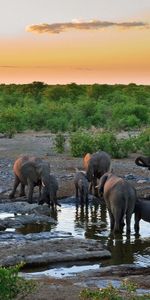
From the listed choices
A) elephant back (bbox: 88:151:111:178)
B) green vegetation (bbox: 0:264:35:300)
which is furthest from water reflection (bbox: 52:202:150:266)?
green vegetation (bbox: 0:264:35:300)

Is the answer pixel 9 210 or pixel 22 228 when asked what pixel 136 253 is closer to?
pixel 22 228

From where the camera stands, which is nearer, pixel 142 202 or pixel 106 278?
pixel 106 278

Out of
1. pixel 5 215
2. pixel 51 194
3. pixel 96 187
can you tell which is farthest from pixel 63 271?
pixel 51 194

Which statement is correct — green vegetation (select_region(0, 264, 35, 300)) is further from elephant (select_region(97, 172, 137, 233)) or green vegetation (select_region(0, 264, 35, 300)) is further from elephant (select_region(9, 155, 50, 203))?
elephant (select_region(9, 155, 50, 203))

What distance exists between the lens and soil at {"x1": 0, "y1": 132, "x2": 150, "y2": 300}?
9617 millimetres

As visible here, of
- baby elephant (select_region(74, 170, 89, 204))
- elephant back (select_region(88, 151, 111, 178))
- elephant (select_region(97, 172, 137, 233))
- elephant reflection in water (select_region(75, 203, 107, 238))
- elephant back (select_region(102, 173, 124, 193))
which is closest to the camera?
elephant (select_region(97, 172, 137, 233))

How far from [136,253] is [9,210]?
479cm

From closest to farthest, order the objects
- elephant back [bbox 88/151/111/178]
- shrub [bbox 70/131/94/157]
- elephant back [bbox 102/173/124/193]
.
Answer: elephant back [bbox 102/173/124/193] → elephant back [bbox 88/151/111/178] → shrub [bbox 70/131/94/157]

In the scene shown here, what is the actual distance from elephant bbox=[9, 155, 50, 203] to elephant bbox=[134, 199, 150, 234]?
3687 mm

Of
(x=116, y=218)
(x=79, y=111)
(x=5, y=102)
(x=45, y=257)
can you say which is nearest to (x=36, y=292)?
(x=45, y=257)

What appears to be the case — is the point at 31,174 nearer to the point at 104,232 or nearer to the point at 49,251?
the point at 104,232

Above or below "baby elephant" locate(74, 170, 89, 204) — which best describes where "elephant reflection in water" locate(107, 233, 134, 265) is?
below

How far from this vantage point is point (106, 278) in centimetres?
1048

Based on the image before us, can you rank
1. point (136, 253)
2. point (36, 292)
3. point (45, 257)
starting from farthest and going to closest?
1. point (136, 253)
2. point (45, 257)
3. point (36, 292)
